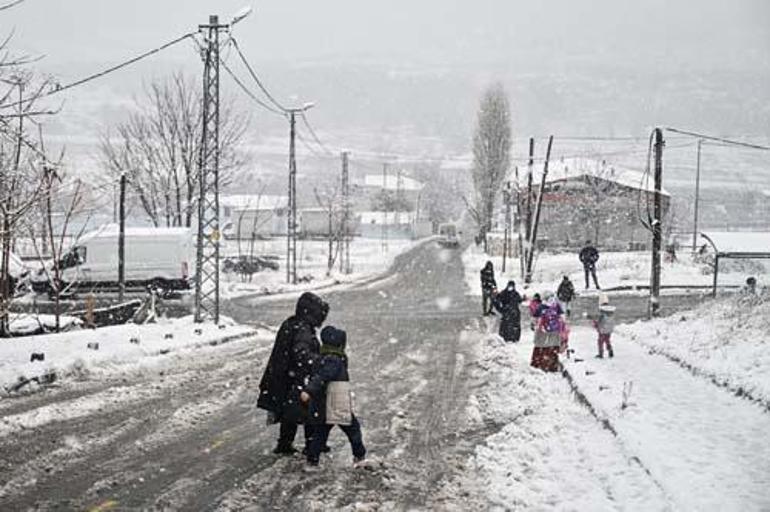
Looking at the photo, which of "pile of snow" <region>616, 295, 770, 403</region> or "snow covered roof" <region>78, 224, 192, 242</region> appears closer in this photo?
"pile of snow" <region>616, 295, 770, 403</region>

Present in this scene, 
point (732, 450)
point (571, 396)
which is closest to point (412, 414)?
point (571, 396)

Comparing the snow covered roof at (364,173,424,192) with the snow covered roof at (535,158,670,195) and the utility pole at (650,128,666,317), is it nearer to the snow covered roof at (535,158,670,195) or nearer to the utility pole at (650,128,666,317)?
the snow covered roof at (535,158,670,195)

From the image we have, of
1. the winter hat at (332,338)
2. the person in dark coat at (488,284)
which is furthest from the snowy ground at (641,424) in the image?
the person in dark coat at (488,284)

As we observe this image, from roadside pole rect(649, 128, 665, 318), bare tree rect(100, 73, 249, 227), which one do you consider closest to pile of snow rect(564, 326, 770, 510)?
roadside pole rect(649, 128, 665, 318)

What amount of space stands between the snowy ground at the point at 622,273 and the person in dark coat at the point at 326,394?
25.4 metres

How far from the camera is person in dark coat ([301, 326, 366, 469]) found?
754 cm

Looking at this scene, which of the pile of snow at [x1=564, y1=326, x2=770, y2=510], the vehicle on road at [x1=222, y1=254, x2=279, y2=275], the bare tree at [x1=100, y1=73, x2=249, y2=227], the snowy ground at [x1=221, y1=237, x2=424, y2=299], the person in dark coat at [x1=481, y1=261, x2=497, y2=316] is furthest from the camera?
the bare tree at [x1=100, y1=73, x2=249, y2=227]

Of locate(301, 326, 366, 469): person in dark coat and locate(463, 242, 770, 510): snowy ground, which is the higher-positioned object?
locate(301, 326, 366, 469): person in dark coat

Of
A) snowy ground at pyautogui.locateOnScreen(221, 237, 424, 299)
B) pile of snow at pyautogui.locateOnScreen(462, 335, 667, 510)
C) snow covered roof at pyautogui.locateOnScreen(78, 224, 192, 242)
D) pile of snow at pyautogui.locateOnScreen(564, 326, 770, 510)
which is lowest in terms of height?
snowy ground at pyautogui.locateOnScreen(221, 237, 424, 299)

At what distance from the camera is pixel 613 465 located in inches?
298

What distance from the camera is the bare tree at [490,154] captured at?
76.1m

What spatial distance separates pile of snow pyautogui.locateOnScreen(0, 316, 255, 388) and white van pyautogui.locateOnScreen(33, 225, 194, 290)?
12636mm

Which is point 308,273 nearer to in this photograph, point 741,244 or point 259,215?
point 741,244

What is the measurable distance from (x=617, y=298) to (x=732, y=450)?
909 inches
